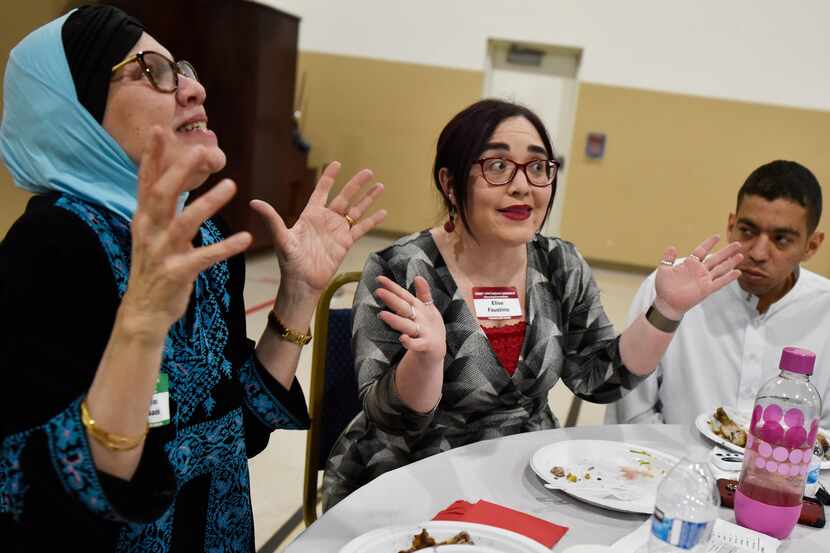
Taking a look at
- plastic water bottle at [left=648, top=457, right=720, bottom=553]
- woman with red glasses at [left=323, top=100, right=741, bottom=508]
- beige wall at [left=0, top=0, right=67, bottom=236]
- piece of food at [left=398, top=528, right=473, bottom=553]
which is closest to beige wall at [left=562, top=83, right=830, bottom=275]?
beige wall at [left=0, top=0, right=67, bottom=236]

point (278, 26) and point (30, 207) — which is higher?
point (278, 26)

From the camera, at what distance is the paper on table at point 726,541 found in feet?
3.54

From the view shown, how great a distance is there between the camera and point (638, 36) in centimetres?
791

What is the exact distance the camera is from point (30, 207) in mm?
1120

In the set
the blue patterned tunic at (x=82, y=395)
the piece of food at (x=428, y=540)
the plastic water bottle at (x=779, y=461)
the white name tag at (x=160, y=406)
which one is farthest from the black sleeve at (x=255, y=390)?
the plastic water bottle at (x=779, y=461)

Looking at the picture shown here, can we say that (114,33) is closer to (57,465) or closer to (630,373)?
(57,465)

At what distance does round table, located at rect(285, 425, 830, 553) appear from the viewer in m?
1.09

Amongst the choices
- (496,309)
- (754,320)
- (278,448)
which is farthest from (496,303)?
(278,448)

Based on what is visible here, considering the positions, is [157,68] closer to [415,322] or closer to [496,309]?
[415,322]

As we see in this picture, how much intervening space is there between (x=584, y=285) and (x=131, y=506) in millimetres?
1322

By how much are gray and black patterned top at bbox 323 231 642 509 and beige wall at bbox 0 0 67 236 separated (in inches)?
136

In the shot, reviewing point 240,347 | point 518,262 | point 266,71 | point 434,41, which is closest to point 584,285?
point 518,262

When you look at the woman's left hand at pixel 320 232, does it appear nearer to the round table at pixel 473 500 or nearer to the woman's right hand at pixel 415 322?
the woman's right hand at pixel 415 322

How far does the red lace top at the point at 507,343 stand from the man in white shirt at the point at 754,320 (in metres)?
0.54
